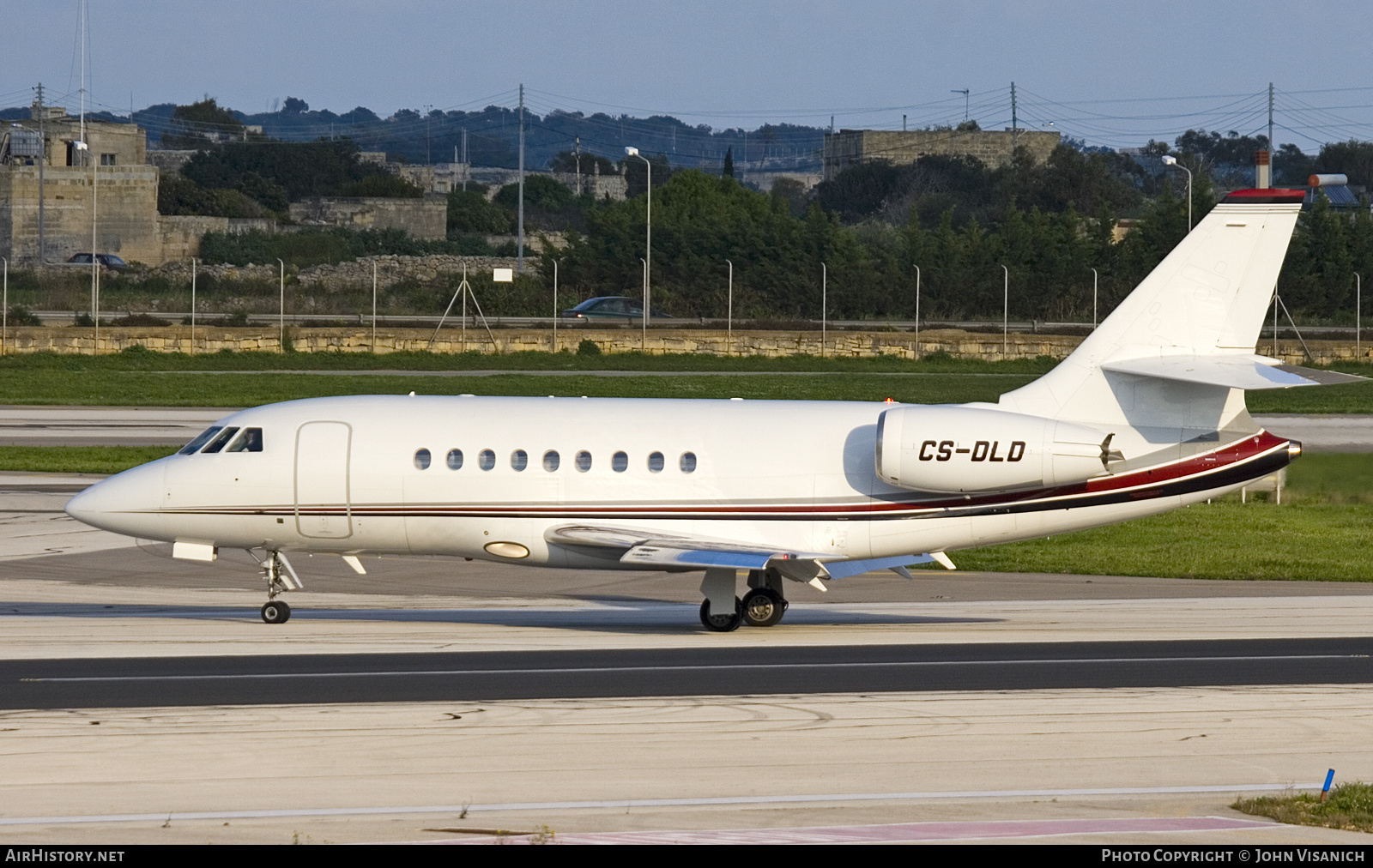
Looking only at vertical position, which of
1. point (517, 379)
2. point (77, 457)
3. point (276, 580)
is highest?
point (517, 379)

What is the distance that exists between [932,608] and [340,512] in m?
8.49

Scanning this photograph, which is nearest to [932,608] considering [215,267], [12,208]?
[215,267]

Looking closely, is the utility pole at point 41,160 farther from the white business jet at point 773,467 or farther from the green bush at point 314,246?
the white business jet at point 773,467

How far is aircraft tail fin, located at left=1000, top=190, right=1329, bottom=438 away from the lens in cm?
1977

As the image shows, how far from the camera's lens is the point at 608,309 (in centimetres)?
8044

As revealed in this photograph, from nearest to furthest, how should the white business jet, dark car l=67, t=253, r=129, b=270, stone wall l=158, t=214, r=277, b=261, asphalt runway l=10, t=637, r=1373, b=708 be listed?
1. asphalt runway l=10, t=637, r=1373, b=708
2. the white business jet
3. dark car l=67, t=253, r=129, b=270
4. stone wall l=158, t=214, r=277, b=261

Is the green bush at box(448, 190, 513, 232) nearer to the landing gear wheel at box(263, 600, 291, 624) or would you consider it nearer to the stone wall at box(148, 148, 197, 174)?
the stone wall at box(148, 148, 197, 174)

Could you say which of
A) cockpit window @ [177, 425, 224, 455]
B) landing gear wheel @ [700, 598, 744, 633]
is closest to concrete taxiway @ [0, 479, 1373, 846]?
landing gear wheel @ [700, 598, 744, 633]

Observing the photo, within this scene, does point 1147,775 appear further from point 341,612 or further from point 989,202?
point 989,202

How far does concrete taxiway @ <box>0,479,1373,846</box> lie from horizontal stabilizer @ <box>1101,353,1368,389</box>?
3217 mm

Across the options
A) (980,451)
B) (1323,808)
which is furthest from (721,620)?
(1323,808)

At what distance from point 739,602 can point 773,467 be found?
1868 mm

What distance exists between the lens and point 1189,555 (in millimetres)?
28141

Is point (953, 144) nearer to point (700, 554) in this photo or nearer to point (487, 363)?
point (487, 363)
